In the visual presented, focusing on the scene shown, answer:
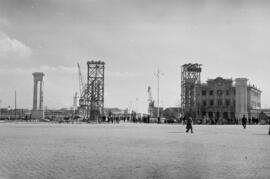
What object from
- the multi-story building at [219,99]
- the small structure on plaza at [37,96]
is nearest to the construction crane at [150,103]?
the multi-story building at [219,99]

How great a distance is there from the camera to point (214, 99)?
11431 centimetres

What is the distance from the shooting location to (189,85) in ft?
343

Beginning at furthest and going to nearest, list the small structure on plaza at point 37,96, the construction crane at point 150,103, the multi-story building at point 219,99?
the construction crane at point 150,103
the multi-story building at point 219,99
the small structure on plaza at point 37,96

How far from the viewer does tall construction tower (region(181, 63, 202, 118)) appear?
4119 inches

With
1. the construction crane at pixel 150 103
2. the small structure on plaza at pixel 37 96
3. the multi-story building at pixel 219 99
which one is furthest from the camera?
the construction crane at pixel 150 103

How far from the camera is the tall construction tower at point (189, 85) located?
104625mm

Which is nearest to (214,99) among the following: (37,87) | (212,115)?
(212,115)

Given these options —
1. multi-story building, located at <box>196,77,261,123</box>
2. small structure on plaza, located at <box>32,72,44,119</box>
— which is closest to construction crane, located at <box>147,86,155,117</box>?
multi-story building, located at <box>196,77,261,123</box>

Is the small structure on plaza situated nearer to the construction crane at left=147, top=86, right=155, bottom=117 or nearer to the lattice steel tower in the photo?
the lattice steel tower

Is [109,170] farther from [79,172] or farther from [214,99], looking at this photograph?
[214,99]

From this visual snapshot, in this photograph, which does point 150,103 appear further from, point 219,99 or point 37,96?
point 37,96

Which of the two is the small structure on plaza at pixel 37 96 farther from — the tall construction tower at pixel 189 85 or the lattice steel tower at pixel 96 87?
the tall construction tower at pixel 189 85

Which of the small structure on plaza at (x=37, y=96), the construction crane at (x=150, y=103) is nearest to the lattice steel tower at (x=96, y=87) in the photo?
the small structure on plaza at (x=37, y=96)

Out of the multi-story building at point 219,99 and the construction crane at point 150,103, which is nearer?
the multi-story building at point 219,99
